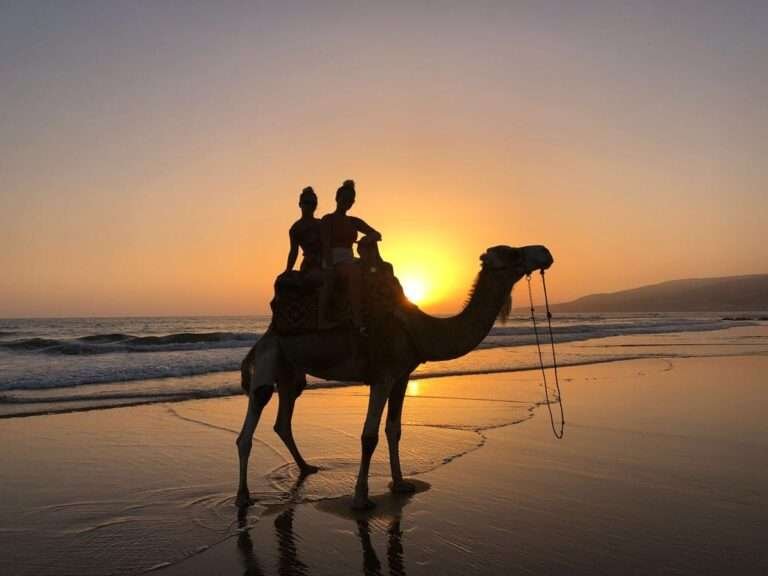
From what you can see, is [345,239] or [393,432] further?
[393,432]

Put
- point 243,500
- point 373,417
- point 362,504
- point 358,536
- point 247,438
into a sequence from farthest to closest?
point 247,438 < point 373,417 < point 243,500 < point 362,504 < point 358,536

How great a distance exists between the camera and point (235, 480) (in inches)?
272

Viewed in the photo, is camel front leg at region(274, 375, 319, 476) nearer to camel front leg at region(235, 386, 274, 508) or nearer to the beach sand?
the beach sand

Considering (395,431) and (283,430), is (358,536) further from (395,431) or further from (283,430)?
(283,430)

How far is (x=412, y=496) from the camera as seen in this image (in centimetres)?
618

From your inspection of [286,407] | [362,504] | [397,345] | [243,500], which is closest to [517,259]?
[397,345]

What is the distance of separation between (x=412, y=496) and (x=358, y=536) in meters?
1.17

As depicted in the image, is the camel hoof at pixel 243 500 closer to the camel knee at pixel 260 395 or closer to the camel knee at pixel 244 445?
the camel knee at pixel 244 445

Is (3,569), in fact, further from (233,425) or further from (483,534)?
(233,425)

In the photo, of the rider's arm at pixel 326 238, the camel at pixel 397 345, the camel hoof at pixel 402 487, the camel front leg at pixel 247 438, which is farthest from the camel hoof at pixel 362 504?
the rider's arm at pixel 326 238

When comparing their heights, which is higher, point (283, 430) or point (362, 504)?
point (283, 430)

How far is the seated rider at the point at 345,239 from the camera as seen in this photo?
6.08 m

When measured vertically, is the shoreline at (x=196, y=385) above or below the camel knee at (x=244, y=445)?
below

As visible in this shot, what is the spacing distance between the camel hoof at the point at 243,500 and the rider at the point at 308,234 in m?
2.09
